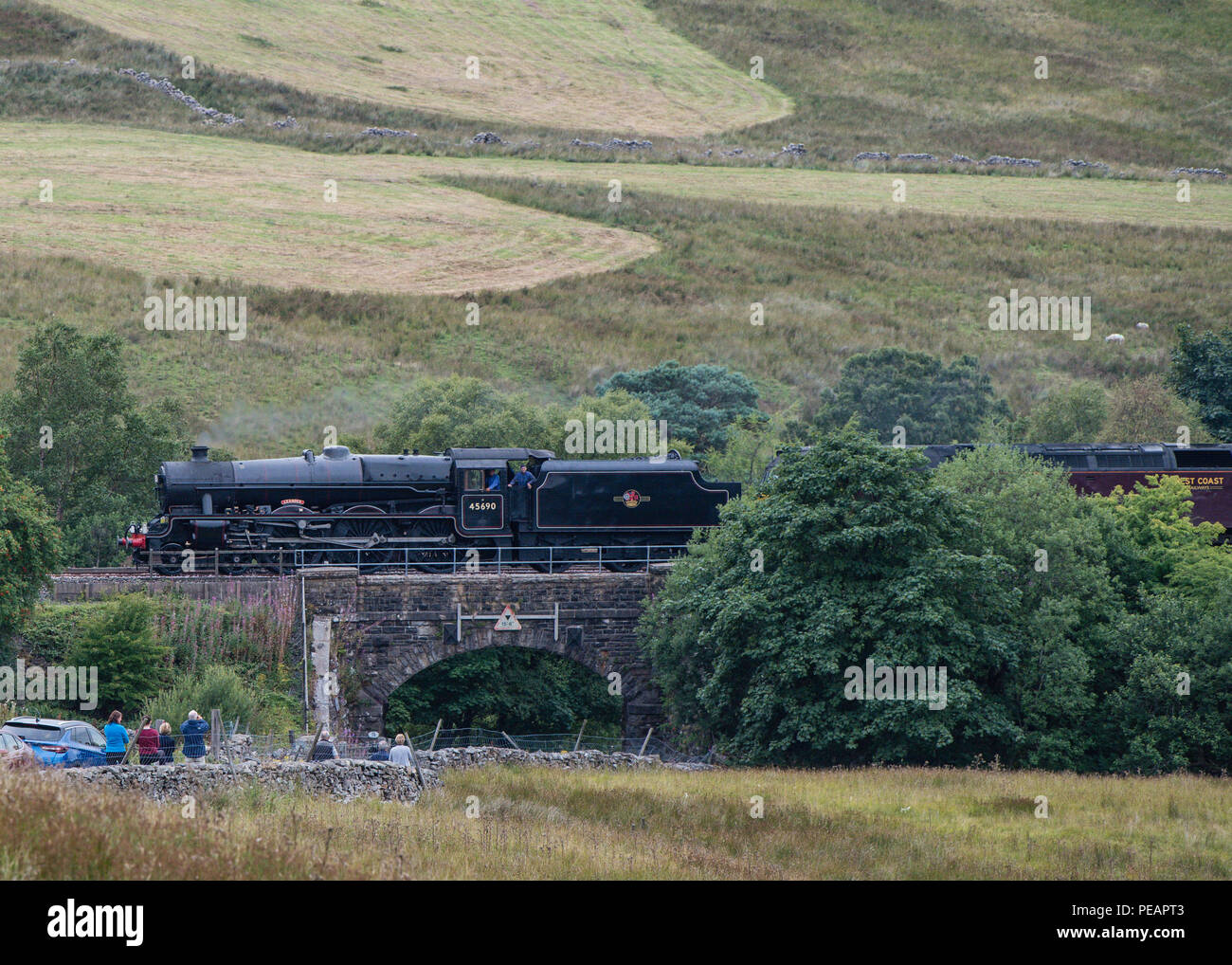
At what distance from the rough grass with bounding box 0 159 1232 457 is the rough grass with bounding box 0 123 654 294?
2735mm

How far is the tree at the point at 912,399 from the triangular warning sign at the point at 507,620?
34.7 metres

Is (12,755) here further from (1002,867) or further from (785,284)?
(785,284)

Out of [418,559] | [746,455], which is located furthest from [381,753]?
[746,455]

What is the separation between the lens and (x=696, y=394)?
2837 inches

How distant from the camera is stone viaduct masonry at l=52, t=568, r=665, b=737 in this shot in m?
36.7

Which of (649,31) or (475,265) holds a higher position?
(649,31)

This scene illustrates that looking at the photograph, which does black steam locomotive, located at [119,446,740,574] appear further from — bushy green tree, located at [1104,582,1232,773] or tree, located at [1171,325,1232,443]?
tree, located at [1171,325,1232,443]

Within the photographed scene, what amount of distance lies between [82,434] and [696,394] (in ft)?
110

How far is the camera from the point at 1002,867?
18.7 metres

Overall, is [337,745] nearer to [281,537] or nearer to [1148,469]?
[281,537]

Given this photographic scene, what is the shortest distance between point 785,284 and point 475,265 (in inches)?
895

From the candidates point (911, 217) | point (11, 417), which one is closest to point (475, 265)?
point (911, 217)

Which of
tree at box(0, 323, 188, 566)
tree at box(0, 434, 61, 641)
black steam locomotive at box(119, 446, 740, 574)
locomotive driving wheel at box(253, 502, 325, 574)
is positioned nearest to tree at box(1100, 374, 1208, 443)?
black steam locomotive at box(119, 446, 740, 574)
